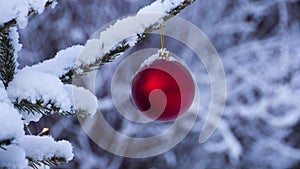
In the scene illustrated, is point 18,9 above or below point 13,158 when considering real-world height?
above

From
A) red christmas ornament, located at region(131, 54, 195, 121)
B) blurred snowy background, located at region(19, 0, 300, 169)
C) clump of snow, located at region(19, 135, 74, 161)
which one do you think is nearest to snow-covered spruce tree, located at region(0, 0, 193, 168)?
clump of snow, located at region(19, 135, 74, 161)

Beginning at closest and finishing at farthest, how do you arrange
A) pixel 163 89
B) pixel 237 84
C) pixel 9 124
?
pixel 9 124 → pixel 163 89 → pixel 237 84

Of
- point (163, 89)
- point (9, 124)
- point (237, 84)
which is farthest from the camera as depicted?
point (237, 84)

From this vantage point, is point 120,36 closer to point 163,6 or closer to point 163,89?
point 163,6

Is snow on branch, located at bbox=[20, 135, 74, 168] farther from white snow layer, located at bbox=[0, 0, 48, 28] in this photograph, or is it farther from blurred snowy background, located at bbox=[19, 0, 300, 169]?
blurred snowy background, located at bbox=[19, 0, 300, 169]

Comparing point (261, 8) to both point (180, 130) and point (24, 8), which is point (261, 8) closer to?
point (180, 130)

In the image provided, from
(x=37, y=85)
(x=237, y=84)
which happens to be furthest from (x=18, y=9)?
(x=237, y=84)
